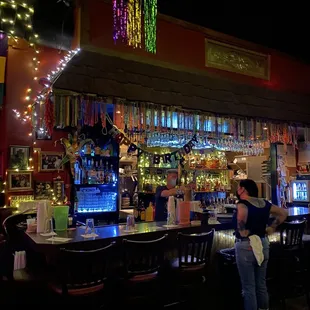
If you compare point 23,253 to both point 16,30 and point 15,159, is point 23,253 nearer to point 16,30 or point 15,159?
point 15,159

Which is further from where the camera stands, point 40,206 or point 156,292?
point 40,206

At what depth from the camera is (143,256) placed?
2.80 metres

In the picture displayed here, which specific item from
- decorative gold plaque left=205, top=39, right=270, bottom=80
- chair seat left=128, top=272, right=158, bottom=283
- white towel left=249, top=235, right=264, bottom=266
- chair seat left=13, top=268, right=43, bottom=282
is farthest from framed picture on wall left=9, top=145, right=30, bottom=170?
white towel left=249, top=235, right=264, bottom=266

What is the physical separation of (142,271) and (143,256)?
5.1 inches

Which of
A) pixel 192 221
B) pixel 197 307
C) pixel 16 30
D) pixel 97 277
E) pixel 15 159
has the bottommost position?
pixel 197 307

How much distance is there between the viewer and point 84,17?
11.7 feet

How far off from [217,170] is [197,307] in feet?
14.4

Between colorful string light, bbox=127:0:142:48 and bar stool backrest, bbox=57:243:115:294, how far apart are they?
2.22 metres

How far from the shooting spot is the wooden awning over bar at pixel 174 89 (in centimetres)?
355

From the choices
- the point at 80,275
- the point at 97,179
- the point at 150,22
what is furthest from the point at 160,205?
the point at 150,22

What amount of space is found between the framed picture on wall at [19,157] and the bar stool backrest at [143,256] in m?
2.38

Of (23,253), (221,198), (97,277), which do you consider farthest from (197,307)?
(221,198)

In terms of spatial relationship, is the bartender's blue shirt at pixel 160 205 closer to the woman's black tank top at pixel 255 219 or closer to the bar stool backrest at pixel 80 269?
the woman's black tank top at pixel 255 219

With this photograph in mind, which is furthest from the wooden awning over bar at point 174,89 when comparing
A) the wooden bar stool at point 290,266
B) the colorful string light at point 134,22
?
the wooden bar stool at point 290,266
